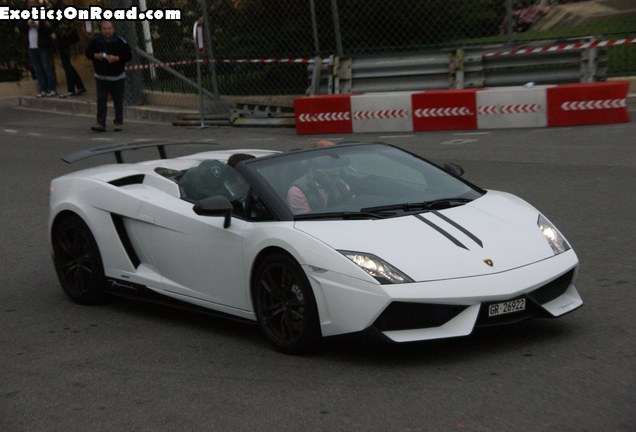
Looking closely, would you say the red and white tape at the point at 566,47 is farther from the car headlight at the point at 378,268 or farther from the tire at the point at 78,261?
the car headlight at the point at 378,268

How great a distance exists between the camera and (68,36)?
925 inches

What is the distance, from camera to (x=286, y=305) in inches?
253

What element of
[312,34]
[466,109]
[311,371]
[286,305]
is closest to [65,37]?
[312,34]

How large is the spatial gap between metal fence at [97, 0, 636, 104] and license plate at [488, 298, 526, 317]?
12301 millimetres

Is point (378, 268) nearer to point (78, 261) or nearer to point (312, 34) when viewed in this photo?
point (78, 261)

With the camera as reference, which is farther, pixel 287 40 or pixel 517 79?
pixel 287 40

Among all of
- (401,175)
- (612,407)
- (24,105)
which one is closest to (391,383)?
(612,407)

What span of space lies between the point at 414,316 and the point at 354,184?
1.35 meters

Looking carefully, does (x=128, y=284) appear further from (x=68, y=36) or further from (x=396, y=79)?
(x=68, y=36)

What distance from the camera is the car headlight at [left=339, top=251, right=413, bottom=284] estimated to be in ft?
19.6

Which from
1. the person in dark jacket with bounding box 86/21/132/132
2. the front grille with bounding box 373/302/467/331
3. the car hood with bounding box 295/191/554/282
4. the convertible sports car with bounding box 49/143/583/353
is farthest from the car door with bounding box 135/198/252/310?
the person in dark jacket with bounding box 86/21/132/132

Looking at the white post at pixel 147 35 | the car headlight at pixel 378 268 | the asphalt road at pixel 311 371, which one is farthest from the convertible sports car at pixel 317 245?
the white post at pixel 147 35

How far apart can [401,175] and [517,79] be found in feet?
38.5

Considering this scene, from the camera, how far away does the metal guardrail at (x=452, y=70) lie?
706 inches
